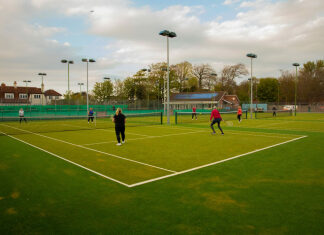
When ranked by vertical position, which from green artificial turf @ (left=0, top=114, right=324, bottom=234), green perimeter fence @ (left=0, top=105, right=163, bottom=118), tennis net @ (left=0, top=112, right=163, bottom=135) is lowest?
green artificial turf @ (left=0, top=114, right=324, bottom=234)

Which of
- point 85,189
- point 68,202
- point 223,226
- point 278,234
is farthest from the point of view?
point 85,189

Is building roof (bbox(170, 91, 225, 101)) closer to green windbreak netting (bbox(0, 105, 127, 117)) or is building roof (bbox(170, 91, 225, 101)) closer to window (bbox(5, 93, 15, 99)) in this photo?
green windbreak netting (bbox(0, 105, 127, 117))

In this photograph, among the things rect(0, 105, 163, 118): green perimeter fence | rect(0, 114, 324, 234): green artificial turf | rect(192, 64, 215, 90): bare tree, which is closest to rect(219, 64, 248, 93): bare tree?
rect(192, 64, 215, 90): bare tree

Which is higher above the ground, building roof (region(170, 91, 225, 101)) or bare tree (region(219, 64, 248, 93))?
bare tree (region(219, 64, 248, 93))

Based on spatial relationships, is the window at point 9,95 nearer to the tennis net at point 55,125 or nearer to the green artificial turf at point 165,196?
the tennis net at point 55,125

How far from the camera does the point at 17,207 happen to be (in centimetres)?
500

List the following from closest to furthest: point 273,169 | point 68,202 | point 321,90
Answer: point 68,202
point 273,169
point 321,90

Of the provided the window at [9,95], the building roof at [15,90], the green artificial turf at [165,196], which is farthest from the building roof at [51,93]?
the green artificial turf at [165,196]

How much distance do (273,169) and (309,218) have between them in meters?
3.35

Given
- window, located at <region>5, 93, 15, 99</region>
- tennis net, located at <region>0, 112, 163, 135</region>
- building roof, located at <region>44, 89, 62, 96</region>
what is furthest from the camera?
building roof, located at <region>44, 89, 62, 96</region>

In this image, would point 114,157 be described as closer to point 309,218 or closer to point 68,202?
point 68,202

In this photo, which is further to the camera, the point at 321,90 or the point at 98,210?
the point at 321,90

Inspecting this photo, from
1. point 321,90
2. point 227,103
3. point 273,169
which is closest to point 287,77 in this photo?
point 321,90

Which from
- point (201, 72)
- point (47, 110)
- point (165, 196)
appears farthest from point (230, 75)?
point (165, 196)
